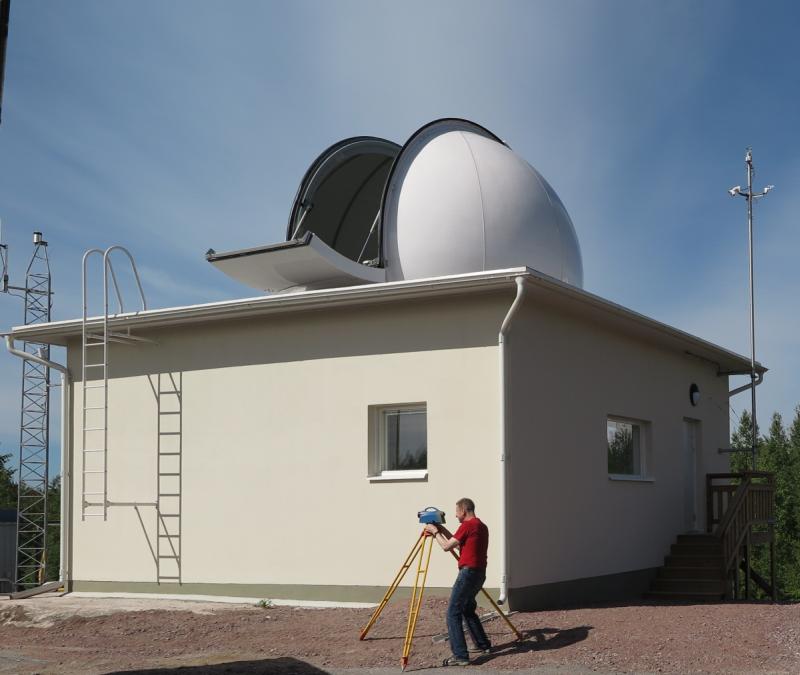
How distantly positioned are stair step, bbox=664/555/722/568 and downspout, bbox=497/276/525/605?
20.7 feet

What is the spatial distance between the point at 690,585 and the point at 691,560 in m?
0.71

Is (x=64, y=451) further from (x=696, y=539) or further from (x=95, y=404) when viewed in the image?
(x=696, y=539)

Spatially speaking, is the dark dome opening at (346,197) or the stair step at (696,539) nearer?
the dark dome opening at (346,197)

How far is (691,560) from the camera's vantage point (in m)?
18.2

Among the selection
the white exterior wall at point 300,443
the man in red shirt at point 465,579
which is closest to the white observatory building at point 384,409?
the white exterior wall at point 300,443

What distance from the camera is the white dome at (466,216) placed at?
15.7m

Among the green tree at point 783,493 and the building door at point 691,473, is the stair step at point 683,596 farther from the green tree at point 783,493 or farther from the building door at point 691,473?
the green tree at point 783,493

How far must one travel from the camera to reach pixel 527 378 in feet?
45.4

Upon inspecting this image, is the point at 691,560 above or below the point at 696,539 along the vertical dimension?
below

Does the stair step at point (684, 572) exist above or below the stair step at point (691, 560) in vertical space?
below

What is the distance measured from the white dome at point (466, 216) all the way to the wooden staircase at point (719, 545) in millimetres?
5314

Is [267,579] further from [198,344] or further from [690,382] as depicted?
[690,382]

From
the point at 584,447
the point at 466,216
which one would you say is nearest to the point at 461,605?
the point at 584,447

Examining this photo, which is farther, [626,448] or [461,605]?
[626,448]
